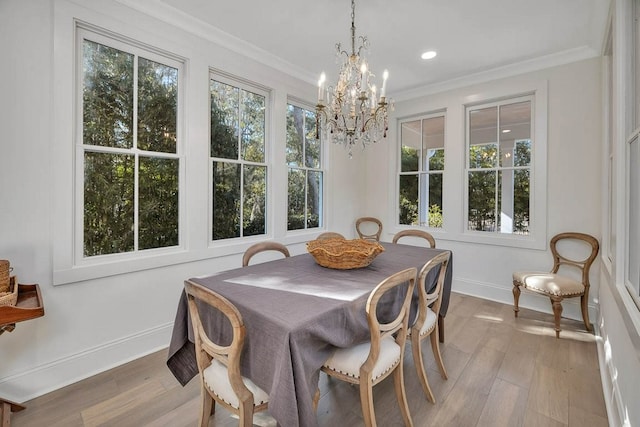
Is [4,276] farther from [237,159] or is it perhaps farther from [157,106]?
[237,159]

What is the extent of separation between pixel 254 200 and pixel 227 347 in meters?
2.21

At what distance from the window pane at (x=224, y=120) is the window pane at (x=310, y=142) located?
3.47ft

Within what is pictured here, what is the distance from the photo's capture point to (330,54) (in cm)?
324

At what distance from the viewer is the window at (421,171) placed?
423 centimetres

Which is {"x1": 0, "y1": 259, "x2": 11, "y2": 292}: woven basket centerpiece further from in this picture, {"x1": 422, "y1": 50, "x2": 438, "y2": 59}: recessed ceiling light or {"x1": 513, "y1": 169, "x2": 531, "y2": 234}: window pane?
{"x1": 513, "y1": 169, "x2": 531, "y2": 234}: window pane

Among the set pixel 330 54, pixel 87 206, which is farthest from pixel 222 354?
pixel 330 54

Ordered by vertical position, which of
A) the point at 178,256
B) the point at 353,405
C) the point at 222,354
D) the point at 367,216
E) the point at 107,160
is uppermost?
the point at 107,160

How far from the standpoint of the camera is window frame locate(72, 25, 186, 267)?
211 centimetres

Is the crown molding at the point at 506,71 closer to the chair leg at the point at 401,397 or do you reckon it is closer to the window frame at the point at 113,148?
the window frame at the point at 113,148

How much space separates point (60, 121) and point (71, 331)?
1.45 meters

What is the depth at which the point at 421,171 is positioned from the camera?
4.38 metres

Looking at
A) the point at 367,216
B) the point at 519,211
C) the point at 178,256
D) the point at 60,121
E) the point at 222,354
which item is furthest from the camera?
the point at 367,216

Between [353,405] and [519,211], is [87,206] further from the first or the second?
[519,211]

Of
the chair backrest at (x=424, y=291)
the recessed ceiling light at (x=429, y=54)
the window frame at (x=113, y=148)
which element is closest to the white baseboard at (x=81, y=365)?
the window frame at (x=113, y=148)
